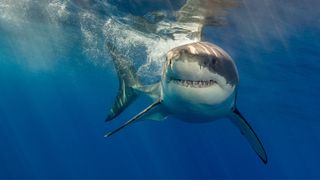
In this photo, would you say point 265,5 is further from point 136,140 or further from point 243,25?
point 136,140

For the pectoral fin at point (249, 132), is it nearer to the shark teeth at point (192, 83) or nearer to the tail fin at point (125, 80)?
the shark teeth at point (192, 83)

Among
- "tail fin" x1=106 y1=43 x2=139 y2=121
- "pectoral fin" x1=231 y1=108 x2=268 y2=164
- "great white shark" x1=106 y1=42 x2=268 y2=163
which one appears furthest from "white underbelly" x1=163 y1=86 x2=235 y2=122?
"tail fin" x1=106 y1=43 x2=139 y2=121

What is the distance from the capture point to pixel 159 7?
1673 centimetres

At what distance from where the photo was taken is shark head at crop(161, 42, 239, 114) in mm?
5359

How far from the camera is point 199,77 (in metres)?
5.44

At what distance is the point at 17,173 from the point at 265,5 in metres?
49.8

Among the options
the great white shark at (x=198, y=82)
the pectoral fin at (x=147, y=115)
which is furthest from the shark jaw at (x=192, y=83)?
the pectoral fin at (x=147, y=115)

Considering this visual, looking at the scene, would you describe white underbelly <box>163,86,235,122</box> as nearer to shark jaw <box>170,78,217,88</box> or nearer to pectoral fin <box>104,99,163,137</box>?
shark jaw <box>170,78,217,88</box>

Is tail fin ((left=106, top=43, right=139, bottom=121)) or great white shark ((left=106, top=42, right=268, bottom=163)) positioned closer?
great white shark ((left=106, top=42, right=268, bottom=163))

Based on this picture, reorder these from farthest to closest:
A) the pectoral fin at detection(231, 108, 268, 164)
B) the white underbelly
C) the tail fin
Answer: the tail fin → the pectoral fin at detection(231, 108, 268, 164) → the white underbelly

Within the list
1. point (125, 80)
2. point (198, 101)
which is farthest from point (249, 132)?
point (125, 80)

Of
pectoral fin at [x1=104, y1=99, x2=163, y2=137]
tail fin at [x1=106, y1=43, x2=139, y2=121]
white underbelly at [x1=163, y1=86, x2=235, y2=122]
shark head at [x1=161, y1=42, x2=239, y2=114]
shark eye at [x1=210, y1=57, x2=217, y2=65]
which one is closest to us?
shark head at [x1=161, y1=42, x2=239, y2=114]

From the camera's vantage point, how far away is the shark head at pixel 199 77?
211 inches

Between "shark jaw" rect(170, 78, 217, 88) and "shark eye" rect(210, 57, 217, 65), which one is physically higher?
"shark eye" rect(210, 57, 217, 65)
